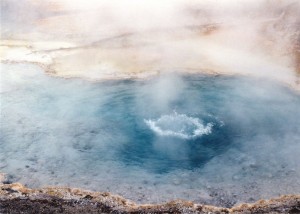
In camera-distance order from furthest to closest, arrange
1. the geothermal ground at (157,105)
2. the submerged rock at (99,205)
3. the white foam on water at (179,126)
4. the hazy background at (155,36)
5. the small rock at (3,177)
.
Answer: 1. the hazy background at (155,36)
2. the white foam on water at (179,126)
3. the small rock at (3,177)
4. the geothermal ground at (157,105)
5. the submerged rock at (99,205)

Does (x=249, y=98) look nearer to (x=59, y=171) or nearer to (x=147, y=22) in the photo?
(x=59, y=171)

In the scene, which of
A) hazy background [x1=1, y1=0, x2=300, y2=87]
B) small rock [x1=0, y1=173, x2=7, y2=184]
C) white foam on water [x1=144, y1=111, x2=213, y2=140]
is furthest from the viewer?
hazy background [x1=1, y1=0, x2=300, y2=87]

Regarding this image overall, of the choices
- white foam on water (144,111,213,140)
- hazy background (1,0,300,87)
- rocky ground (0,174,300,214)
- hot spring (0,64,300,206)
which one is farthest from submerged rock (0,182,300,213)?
hazy background (1,0,300,87)

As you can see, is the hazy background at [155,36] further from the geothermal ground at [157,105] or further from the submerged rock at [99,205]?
the submerged rock at [99,205]

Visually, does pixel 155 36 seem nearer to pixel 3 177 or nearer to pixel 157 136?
pixel 157 136

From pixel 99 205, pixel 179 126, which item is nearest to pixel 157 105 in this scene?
pixel 179 126

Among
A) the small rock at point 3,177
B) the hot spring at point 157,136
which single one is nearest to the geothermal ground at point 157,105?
the hot spring at point 157,136

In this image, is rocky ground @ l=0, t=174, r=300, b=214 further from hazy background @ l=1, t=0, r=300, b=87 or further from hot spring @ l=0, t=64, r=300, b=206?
hazy background @ l=1, t=0, r=300, b=87
